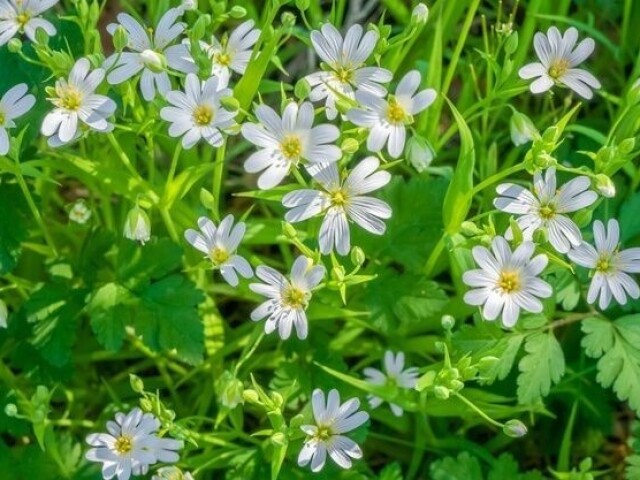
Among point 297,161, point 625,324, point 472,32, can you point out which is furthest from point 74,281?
point 472,32

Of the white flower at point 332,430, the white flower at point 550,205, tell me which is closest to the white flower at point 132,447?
the white flower at point 332,430

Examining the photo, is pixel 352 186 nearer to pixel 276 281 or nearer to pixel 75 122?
pixel 276 281

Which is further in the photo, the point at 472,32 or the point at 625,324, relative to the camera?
the point at 472,32

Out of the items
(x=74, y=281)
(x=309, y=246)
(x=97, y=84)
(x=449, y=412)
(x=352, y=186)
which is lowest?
(x=449, y=412)

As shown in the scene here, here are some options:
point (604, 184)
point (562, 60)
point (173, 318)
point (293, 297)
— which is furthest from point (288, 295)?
point (562, 60)

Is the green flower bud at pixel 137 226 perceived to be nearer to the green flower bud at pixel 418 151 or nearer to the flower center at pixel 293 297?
the flower center at pixel 293 297

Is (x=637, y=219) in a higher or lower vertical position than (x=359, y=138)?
lower

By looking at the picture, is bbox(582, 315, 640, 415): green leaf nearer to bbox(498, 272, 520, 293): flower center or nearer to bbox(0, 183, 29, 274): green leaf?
bbox(498, 272, 520, 293): flower center

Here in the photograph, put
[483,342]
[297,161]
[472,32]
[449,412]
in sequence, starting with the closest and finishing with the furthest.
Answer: [297,161]
[483,342]
[449,412]
[472,32]
